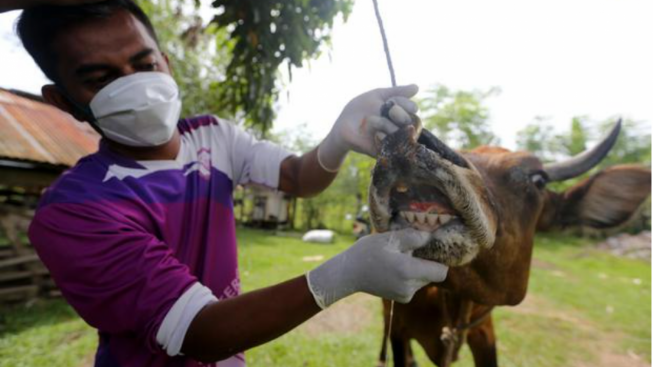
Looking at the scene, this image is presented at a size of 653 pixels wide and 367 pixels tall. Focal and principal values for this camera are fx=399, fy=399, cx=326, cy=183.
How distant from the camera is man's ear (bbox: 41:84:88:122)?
1.75 metres

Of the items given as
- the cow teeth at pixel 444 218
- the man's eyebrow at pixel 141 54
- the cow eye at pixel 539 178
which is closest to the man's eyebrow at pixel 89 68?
the man's eyebrow at pixel 141 54

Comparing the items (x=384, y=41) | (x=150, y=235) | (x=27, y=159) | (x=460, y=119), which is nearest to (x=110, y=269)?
(x=150, y=235)

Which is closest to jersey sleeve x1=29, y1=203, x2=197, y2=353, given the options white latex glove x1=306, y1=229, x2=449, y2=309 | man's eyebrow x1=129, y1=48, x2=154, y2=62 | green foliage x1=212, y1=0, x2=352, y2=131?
white latex glove x1=306, y1=229, x2=449, y2=309

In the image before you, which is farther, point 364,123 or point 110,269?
point 364,123

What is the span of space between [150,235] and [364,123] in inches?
36.4

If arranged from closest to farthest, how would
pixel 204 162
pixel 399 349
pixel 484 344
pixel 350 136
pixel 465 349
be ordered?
pixel 350 136
pixel 204 162
pixel 484 344
pixel 399 349
pixel 465 349

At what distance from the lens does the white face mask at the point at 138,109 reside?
167 cm

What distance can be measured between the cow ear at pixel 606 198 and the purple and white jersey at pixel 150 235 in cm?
191

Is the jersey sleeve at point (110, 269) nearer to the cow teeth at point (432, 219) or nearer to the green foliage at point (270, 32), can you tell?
the cow teeth at point (432, 219)

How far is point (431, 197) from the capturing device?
1.37 m

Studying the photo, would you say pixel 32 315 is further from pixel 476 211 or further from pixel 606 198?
pixel 606 198

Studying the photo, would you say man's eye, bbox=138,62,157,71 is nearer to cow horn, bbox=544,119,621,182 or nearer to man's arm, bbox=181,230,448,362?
man's arm, bbox=181,230,448,362

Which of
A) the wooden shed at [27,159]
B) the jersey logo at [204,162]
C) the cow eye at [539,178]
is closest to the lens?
the jersey logo at [204,162]

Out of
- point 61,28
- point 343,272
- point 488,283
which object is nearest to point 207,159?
point 61,28
